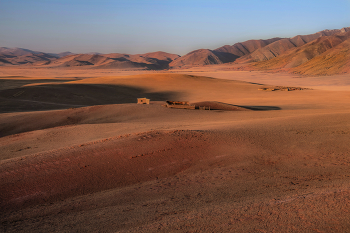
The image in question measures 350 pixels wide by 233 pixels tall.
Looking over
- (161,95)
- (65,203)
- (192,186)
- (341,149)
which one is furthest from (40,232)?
(161,95)

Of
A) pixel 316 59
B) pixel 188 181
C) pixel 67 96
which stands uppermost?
pixel 316 59

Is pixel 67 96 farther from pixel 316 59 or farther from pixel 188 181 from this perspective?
pixel 316 59

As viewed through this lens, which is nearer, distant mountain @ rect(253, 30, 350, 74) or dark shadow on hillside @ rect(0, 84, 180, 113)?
dark shadow on hillside @ rect(0, 84, 180, 113)

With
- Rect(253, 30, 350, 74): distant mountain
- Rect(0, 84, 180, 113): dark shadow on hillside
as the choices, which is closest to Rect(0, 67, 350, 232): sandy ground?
Rect(0, 84, 180, 113): dark shadow on hillside

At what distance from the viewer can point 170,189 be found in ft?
20.2

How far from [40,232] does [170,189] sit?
253cm

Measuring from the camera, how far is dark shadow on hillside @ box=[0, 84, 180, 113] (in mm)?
28109

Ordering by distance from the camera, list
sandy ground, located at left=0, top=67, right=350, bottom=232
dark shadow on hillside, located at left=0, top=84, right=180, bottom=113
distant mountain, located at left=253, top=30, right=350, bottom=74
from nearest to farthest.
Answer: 1. sandy ground, located at left=0, top=67, right=350, bottom=232
2. dark shadow on hillside, located at left=0, top=84, right=180, bottom=113
3. distant mountain, located at left=253, top=30, right=350, bottom=74

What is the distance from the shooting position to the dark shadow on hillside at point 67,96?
92.2ft

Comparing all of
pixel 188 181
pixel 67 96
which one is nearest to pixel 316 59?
pixel 67 96

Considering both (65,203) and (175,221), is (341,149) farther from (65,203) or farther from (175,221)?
(65,203)

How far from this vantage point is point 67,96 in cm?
3372

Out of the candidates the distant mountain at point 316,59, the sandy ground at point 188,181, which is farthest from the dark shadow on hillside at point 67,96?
the distant mountain at point 316,59

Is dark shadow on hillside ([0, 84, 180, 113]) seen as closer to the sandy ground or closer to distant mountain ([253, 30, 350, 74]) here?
the sandy ground
